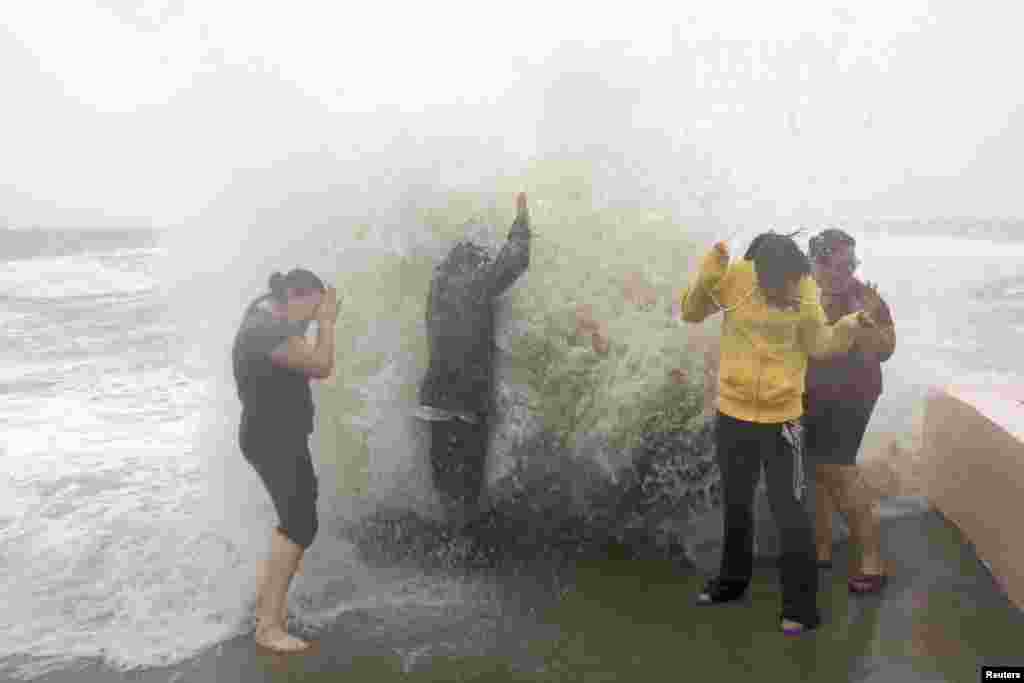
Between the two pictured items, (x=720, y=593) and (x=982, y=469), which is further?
(x=982, y=469)

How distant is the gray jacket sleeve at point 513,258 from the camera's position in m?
4.57

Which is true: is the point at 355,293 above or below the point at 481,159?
below

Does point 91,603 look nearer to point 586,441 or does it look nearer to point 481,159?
point 586,441

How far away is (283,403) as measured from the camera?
12.2ft

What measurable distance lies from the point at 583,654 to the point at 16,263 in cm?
5438

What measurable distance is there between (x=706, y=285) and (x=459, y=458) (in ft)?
6.37

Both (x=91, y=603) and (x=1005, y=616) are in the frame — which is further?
(x=91, y=603)

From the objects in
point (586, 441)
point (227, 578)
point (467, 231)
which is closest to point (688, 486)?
point (586, 441)

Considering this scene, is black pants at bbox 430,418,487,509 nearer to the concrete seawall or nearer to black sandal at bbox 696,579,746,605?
black sandal at bbox 696,579,746,605

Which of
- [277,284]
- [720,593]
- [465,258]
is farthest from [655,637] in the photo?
[277,284]

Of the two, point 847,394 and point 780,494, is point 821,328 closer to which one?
point 847,394

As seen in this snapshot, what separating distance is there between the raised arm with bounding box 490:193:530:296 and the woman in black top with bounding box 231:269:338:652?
111cm

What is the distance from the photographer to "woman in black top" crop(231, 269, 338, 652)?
3.62 m

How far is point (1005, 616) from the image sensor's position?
3.81m
